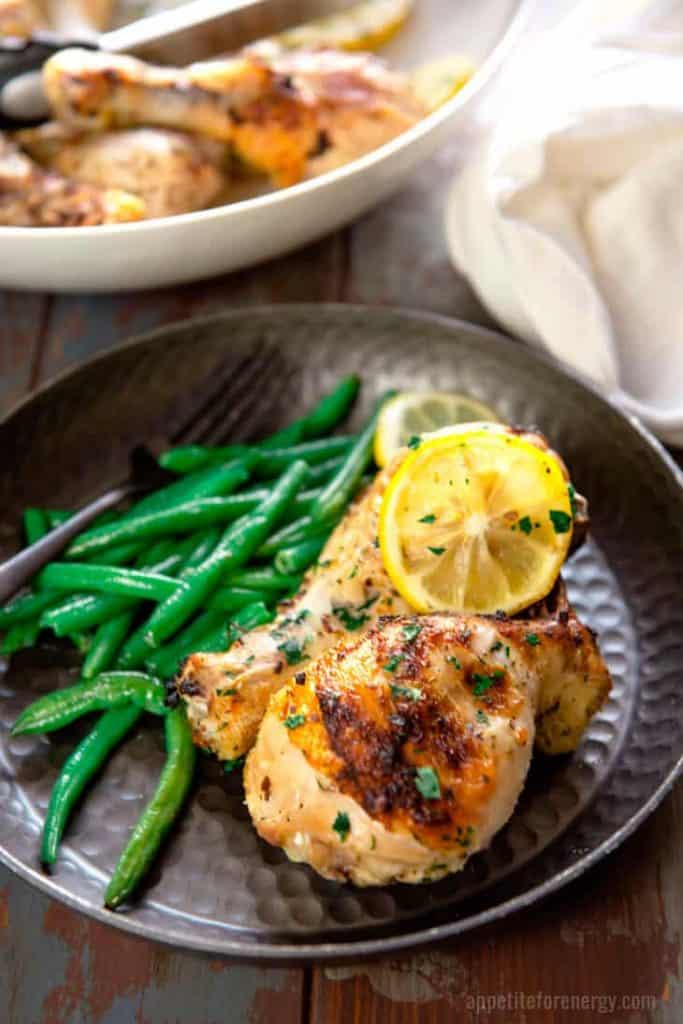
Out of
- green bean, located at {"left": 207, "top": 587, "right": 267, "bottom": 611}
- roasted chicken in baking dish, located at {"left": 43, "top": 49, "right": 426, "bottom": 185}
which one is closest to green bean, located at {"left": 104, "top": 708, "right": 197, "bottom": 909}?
green bean, located at {"left": 207, "top": 587, "right": 267, "bottom": 611}

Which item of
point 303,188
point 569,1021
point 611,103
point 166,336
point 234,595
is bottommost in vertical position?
point 569,1021

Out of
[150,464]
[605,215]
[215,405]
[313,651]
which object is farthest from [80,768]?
[605,215]

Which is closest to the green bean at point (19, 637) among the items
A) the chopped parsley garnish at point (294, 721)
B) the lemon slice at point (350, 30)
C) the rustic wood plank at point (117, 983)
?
the rustic wood plank at point (117, 983)

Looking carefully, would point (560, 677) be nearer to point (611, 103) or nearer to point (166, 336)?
point (166, 336)

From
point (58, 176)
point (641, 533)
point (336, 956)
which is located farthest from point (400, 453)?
point (58, 176)

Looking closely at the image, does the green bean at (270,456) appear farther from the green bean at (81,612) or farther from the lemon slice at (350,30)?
the lemon slice at (350,30)
